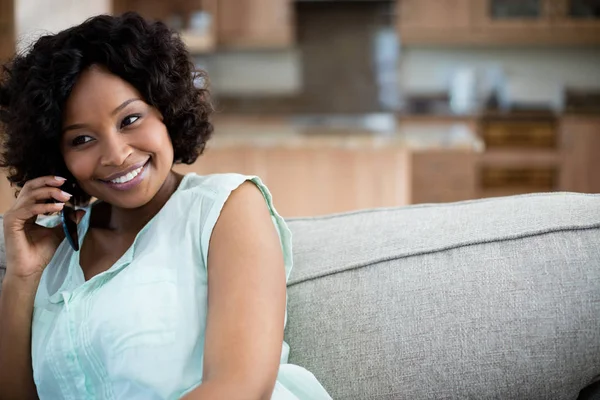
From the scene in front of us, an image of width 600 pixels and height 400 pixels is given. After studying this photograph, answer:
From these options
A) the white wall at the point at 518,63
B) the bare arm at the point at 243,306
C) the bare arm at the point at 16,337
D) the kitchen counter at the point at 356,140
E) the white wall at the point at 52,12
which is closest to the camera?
the bare arm at the point at 243,306

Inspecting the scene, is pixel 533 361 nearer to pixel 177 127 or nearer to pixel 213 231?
pixel 213 231

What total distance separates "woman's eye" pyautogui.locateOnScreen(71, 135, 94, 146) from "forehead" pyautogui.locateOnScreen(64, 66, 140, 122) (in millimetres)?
37

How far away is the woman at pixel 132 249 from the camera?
1.10m

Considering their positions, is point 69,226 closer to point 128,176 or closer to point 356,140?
point 128,176

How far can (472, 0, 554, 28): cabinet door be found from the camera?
5.46m

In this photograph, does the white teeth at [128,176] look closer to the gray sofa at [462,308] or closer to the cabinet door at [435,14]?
the gray sofa at [462,308]

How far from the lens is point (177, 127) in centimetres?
132

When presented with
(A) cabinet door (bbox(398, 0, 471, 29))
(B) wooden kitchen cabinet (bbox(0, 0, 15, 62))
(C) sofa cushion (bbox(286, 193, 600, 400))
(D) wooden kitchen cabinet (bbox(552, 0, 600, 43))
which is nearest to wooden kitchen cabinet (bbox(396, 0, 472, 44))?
(A) cabinet door (bbox(398, 0, 471, 29))

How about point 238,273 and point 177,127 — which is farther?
point 177,127

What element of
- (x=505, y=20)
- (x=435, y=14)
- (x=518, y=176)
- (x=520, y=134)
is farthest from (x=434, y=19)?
(x=518, y=176)

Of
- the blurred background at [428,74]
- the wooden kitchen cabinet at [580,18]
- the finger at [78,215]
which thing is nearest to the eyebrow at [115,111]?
the finger at [78,215]

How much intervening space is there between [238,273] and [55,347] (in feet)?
1.09

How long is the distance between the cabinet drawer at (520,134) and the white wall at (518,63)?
73cm

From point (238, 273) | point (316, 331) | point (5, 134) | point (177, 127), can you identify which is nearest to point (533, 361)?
point (316, 331)
